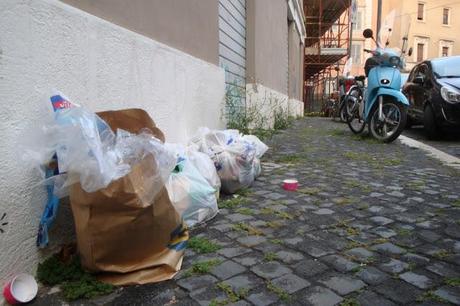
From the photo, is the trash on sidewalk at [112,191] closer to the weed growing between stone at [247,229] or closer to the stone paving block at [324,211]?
the weed growing between stone at [247,229]

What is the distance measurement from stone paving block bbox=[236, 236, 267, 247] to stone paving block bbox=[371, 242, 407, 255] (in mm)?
672

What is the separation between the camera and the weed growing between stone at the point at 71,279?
197 cm

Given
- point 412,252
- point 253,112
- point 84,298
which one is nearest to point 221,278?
point 84,298

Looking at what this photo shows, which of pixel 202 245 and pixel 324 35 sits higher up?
pixel 324 35

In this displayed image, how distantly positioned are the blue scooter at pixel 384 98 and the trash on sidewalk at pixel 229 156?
375 cm

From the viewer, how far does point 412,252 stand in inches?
96.1

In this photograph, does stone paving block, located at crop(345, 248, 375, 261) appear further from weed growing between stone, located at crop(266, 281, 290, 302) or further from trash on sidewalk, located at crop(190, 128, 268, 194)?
trash on sidewalk, located at crop(190, 128, 268, 194)

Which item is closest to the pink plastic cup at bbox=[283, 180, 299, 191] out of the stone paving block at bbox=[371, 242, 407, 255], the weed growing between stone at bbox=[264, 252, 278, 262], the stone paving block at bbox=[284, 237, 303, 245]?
the stone paving block at bbox=[284, 237, 303, 245]

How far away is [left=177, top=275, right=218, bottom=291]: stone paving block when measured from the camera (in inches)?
81.3

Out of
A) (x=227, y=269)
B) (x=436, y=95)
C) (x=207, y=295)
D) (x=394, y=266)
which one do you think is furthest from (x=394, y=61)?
(x=207, y=295)

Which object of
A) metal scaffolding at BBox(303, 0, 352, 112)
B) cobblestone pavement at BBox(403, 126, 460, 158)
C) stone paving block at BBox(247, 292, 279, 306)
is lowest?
stone paving block at BBox(247, 292, 279, 306)

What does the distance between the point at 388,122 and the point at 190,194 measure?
5123mm

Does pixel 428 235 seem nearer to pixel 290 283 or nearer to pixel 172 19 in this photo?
pixel 290 283

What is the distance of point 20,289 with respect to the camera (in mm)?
1916
